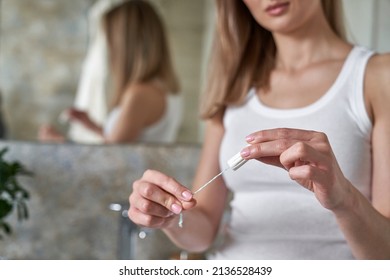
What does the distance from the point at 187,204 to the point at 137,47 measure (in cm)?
46

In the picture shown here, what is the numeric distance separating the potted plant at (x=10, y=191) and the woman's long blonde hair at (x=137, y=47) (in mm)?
170

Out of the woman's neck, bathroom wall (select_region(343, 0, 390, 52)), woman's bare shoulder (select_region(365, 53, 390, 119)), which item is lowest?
woman's bare shoulder (select_region(365, 53, 390, 119))

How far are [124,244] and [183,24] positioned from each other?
1.09 ft

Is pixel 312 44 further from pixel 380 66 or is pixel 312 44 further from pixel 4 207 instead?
pixel 4 207

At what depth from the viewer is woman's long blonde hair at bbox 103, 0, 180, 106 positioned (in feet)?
3.16

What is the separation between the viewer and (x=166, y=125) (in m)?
1.00

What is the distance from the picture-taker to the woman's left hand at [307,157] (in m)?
0.49

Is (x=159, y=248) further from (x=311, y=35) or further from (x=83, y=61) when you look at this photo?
(x=311, y=35)

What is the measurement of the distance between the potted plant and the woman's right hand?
12.8 inches

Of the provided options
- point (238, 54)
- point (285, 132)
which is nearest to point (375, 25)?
point (238, 54)

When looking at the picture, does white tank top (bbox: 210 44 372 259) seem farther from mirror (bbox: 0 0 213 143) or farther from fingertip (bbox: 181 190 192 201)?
mirror (bbox: 0 0 213 143)

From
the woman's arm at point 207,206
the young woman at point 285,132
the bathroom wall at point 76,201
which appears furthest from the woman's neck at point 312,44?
the bathroom wall at point 76,201

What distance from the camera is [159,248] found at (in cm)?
100

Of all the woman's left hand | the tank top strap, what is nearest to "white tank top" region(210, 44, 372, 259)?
the tank top strap
